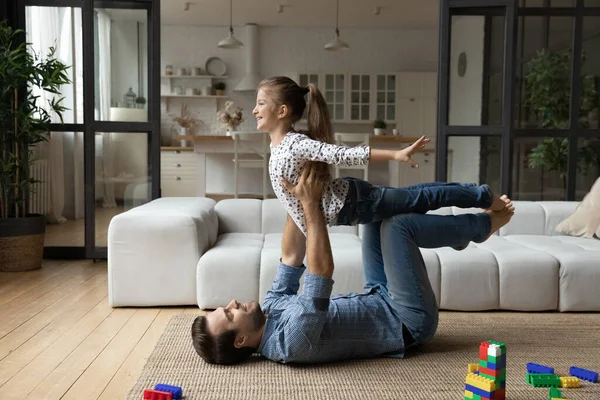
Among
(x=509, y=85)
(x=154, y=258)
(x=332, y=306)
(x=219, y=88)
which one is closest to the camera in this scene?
(x=332, y=306)

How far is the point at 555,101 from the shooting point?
4543 millimetres

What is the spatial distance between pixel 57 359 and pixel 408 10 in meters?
7.76

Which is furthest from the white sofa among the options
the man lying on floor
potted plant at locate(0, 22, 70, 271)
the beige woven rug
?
potted plant at locate(0, 22, 70, 271)

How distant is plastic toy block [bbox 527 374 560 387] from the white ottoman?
1734 millimetres

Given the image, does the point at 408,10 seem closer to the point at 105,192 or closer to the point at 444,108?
the point at 444,108

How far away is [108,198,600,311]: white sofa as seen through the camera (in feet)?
10.5

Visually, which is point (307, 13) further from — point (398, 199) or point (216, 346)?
point (216, 346)

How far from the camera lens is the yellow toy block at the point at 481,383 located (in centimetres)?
189

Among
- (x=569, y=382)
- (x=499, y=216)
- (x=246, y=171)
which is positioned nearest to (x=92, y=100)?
(x=499, y=216)

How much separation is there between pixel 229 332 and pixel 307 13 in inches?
305

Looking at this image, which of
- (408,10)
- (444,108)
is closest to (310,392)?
(444,108)

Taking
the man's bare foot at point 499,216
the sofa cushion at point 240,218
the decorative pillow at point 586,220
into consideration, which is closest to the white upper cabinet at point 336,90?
the sofa cushion at point 240,218

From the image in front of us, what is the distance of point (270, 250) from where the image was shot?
3285 millimetres

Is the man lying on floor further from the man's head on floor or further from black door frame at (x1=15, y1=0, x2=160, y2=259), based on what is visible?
black door frame at (x1=15, y1=0, x2=160, y2=259)
